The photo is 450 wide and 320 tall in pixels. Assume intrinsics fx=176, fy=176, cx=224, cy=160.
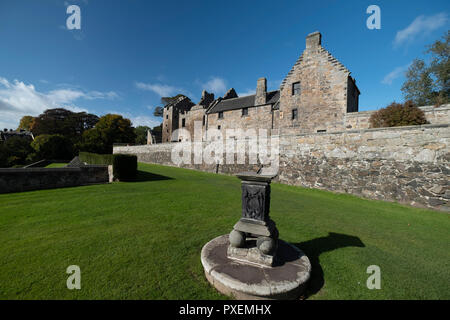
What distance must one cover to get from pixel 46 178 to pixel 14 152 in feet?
96.3

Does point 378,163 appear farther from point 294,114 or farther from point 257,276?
point 294,114

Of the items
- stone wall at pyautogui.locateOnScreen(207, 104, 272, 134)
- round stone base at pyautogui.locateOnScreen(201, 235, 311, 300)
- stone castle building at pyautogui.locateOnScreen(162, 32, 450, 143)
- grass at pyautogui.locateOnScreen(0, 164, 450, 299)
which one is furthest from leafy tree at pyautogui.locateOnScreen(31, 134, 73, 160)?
round stone base at pyautogui.locateOnScreen(201, 235, 311, 300)

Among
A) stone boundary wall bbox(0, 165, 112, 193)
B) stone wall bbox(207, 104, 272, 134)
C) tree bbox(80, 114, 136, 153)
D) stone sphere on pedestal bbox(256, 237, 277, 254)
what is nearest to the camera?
stone sphere on pedestal bbox(256, 237, 277, 254)

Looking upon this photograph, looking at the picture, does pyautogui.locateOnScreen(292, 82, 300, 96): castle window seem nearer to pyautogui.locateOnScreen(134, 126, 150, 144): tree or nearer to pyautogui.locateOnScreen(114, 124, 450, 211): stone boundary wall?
pyautogui.locateOnScreen(114, 124, 450, 211): stone boundary wall

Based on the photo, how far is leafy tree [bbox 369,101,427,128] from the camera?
11031mm

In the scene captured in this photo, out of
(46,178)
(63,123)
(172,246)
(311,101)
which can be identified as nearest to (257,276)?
(172,246)

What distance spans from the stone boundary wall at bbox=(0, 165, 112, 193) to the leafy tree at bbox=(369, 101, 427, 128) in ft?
62.5

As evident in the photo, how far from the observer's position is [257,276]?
2.79 metres

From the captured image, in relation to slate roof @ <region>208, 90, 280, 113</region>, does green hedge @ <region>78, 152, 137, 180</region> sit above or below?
below

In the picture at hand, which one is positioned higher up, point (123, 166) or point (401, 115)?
point (401, 115)

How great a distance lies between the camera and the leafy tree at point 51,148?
1101 inches

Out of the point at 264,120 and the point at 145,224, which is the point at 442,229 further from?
the point at 264,120

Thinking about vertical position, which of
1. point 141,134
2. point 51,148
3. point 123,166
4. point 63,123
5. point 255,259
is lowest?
point 255,259

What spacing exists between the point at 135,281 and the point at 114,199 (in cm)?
514
